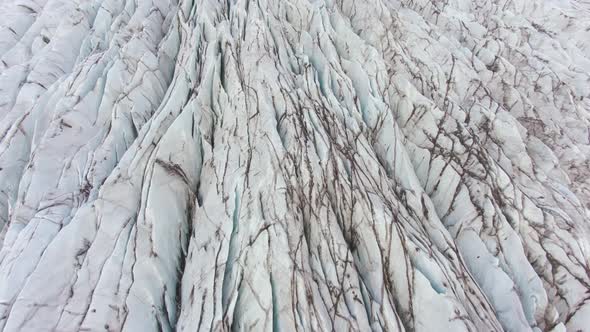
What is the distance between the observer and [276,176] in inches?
248

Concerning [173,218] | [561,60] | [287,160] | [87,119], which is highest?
[561,60]

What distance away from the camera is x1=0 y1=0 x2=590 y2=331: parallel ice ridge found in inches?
205

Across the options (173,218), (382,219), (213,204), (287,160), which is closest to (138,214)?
(173,218)

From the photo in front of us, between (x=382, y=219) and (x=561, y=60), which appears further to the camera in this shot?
(x=561, y=60)

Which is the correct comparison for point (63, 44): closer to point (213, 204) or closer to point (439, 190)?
point (213, 204)

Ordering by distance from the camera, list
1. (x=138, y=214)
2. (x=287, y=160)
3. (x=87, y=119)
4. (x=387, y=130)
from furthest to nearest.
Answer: (x=387, y=130), (x=87, y=119), (x=287, y=160), (x=138, y=214)

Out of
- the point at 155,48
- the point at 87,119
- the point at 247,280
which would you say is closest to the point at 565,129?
the point at 247,280

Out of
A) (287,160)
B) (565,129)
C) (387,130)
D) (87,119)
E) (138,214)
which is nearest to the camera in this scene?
(138,214)

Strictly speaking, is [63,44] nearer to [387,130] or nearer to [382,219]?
[387,130]

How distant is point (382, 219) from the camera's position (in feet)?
20.1

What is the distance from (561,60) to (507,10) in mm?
4036

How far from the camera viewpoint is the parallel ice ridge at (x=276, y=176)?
5.21 meters

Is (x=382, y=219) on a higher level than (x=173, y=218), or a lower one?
higher

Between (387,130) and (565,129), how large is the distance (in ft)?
21.5
